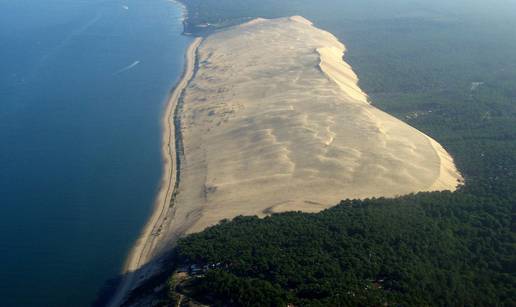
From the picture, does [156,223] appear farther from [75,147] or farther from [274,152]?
[75,147]

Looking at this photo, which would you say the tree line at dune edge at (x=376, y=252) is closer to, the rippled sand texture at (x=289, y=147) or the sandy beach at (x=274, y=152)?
the rippled sand texture at (x=289, y=147)

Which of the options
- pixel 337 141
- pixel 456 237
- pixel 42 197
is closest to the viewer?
pixel 456 237

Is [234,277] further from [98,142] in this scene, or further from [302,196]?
[98,142]

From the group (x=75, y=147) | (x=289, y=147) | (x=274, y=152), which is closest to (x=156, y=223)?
(x=274, y=152)

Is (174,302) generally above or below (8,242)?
above

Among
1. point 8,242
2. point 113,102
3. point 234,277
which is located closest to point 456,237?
point 234,277

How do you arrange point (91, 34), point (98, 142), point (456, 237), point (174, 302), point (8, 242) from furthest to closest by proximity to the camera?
point (91, 34)
point (98, 142)
point (8, 242)
point (456, 237)
point (174, 302)
